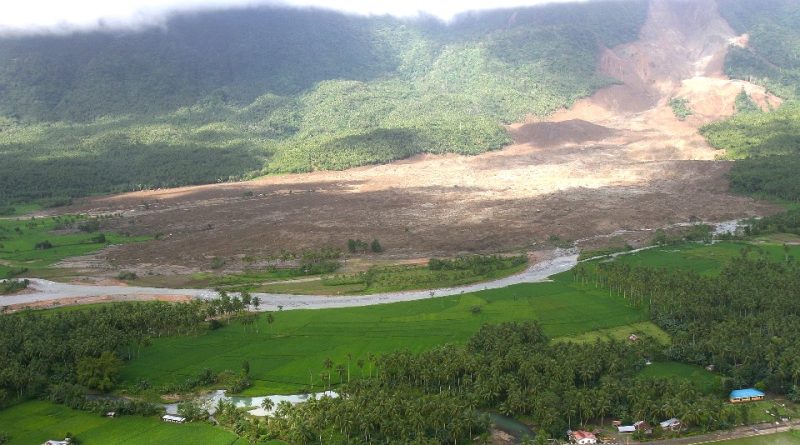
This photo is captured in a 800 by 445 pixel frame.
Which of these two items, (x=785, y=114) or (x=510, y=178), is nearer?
(x=510, y=178)

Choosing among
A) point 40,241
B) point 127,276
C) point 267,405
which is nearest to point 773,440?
point 267,405

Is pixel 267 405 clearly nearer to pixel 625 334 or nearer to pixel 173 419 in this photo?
pixel 173 419

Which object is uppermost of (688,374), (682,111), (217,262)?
(682,111)

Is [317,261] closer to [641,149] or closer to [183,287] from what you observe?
[183,287]

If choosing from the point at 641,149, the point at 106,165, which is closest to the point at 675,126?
the point at 641,149

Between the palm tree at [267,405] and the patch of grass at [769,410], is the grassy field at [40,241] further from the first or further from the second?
the patch of grass at [769,410]

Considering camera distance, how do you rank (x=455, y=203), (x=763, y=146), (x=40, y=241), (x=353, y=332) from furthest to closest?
(x=763, y=146) → (x=455, y=203) → (x=40, y=241) → (x=353, y=332)

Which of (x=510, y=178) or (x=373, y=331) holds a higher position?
(x=510, y=178)

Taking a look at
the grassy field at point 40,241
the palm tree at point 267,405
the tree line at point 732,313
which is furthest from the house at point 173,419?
the grassy field at point 40,241
